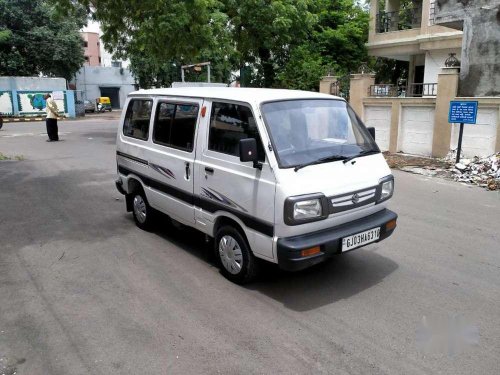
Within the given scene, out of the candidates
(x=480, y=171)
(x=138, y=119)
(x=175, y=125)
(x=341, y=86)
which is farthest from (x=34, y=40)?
(x=175, y=125)

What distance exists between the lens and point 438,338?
3.54m

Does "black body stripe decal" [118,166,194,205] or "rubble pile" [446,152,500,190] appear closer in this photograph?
"black body stripe decal" [118,166,194,205]

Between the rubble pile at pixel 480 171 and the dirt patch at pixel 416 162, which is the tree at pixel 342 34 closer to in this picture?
the dirt patch at pixel 416 162

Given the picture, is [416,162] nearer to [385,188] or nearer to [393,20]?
[385,188]

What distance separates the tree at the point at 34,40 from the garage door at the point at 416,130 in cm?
3059

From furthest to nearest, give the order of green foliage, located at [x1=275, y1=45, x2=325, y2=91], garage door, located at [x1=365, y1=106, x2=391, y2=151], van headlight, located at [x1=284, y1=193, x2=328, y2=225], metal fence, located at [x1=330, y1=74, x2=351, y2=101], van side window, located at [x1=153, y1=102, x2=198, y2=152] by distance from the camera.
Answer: green foliage, located at [x1=275, y1=45, x2=325, y2=91] < metal fence, located at [x1=330, y1=74, x2=351, y2=101] < garage door, located at [x1=365, y1=106, x2=391, y2=151] < van side window, located at [x1=153, y1=102, x2=198, y2=152] < van headlight, located at [x1=284, y1=193, x2=328, y2=225]

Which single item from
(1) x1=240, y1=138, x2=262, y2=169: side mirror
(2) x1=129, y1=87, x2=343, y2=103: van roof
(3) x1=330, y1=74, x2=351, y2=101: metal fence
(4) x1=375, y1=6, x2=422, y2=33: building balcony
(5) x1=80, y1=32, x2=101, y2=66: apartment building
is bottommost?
(1) x1=240, y1=138, x2=262, y2=169: side mirror

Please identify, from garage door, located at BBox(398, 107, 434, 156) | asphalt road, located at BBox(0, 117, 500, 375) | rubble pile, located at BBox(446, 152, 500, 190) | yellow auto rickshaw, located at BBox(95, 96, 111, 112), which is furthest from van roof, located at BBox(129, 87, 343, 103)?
yellow auto rickshaw, located at BBox(95, 96, 111, 112)

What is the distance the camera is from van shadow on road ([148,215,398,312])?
13.7ft

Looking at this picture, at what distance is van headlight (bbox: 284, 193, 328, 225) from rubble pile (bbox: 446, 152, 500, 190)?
6455mm

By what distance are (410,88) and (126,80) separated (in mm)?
46197

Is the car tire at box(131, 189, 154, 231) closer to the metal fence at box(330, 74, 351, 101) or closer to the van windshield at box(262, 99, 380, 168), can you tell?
the van windshield at box(262, 99, 380, 168)

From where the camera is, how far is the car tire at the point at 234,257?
4.30 m

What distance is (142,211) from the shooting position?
617 cm
